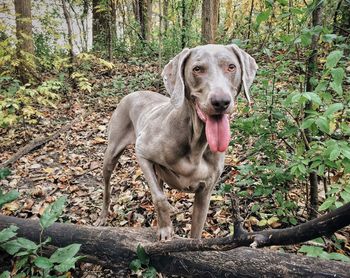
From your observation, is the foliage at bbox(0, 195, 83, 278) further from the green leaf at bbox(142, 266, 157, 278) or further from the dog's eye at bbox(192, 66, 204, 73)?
the dog's eye at bbox(192, 66, 204, 73)

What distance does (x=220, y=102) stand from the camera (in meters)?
2.13

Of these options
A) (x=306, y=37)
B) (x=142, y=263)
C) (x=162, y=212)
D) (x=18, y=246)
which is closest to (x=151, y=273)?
(x=142, y=263)

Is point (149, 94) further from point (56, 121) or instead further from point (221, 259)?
point (56, 121)

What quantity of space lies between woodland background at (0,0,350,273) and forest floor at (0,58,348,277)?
16 mm

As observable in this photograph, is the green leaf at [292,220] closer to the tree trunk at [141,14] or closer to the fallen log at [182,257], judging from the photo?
the fallen log at [182,257]

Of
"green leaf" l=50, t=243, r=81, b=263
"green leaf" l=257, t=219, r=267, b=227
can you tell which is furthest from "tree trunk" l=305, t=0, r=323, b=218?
"green leaf" l=50, t=243, r=81, b=263

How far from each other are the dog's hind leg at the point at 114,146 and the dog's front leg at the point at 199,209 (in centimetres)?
128

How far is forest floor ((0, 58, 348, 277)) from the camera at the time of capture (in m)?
3.81

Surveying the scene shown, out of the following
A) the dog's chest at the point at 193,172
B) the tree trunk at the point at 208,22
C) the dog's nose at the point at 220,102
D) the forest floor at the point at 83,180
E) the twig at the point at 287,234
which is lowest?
the forest floor at the point at 83,180

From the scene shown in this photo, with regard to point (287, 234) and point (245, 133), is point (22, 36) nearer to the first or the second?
point (245, 133)

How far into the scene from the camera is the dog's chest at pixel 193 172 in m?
2.68

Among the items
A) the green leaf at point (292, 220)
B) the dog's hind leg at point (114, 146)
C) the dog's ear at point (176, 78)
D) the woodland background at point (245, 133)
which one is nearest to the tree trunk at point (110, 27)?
the woodland background at point (245, 133)

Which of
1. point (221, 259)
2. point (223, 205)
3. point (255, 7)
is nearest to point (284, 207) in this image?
point (223, 205)

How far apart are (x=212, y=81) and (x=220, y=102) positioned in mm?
224
